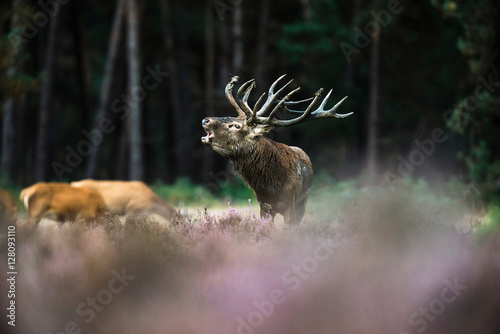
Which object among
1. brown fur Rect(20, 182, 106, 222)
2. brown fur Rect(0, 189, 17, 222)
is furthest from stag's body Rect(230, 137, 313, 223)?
brown fur Rect(0, 189, 17, 222)

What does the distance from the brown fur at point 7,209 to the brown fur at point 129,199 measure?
4.61ft

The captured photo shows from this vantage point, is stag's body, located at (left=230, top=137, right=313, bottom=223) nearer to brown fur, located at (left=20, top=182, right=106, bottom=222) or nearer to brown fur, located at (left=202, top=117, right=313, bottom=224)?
brown fur, located at (left=202, top=117, right=313, bottom=224)

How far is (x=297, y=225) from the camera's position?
630 cm

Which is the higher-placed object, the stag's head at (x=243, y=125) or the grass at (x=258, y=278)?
the stag's head at (x=243, y=125)

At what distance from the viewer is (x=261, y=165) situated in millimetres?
6305

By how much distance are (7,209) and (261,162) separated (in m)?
3.73

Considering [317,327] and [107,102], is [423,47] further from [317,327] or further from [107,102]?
[317,327]

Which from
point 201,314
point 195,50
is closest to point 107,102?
point 195,50

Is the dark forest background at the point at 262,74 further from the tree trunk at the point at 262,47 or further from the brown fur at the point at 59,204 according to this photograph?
the brown fur at the point at 59,204

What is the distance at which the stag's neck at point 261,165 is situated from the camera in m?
6.25

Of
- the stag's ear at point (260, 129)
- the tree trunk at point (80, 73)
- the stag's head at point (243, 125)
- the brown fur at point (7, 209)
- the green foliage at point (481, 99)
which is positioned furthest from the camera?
the tree trunk at point (80, 73)

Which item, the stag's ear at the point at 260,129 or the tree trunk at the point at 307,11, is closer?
the stag's ear at the point at 260,129

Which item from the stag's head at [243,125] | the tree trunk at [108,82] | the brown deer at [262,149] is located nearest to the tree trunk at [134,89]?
the tree trunk at [108,82]

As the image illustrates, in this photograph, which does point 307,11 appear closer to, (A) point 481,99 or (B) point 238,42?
(B) point 238,42
